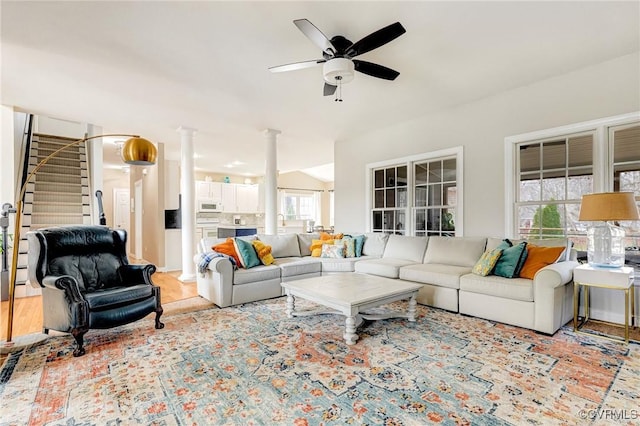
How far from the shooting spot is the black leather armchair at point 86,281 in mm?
2561

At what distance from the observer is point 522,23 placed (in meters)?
2.58

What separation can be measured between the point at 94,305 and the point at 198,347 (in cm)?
94

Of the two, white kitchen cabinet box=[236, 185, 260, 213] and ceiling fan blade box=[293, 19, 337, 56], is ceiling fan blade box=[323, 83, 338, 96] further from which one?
white kitchen cabinet box=[236, 185, 260, 213]

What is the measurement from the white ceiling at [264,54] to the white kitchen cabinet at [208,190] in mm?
4054

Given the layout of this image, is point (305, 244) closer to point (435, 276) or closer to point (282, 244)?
point (282, 244)

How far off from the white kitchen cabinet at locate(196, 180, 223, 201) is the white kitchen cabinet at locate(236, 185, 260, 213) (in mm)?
620

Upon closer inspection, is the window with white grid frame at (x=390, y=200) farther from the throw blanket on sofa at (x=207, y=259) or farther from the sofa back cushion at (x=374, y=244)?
the throw blanket on sofa at (x=207, y=259)

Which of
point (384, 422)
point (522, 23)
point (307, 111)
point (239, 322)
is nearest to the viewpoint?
point (384, 422)

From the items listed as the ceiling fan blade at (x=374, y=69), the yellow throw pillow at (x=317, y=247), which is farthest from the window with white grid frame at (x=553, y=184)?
the yellow throw pillow at (x=317, y=247)

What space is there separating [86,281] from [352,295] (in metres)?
2.60

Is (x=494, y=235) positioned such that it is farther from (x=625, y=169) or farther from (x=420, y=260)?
(x=625, y=169)

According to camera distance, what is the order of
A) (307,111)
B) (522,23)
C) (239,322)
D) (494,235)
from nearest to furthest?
(522,23) < (239,322) < (494,235) < (307,111)

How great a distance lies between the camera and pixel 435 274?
3674 mm

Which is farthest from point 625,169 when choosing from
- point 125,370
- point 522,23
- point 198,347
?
point 125,370
